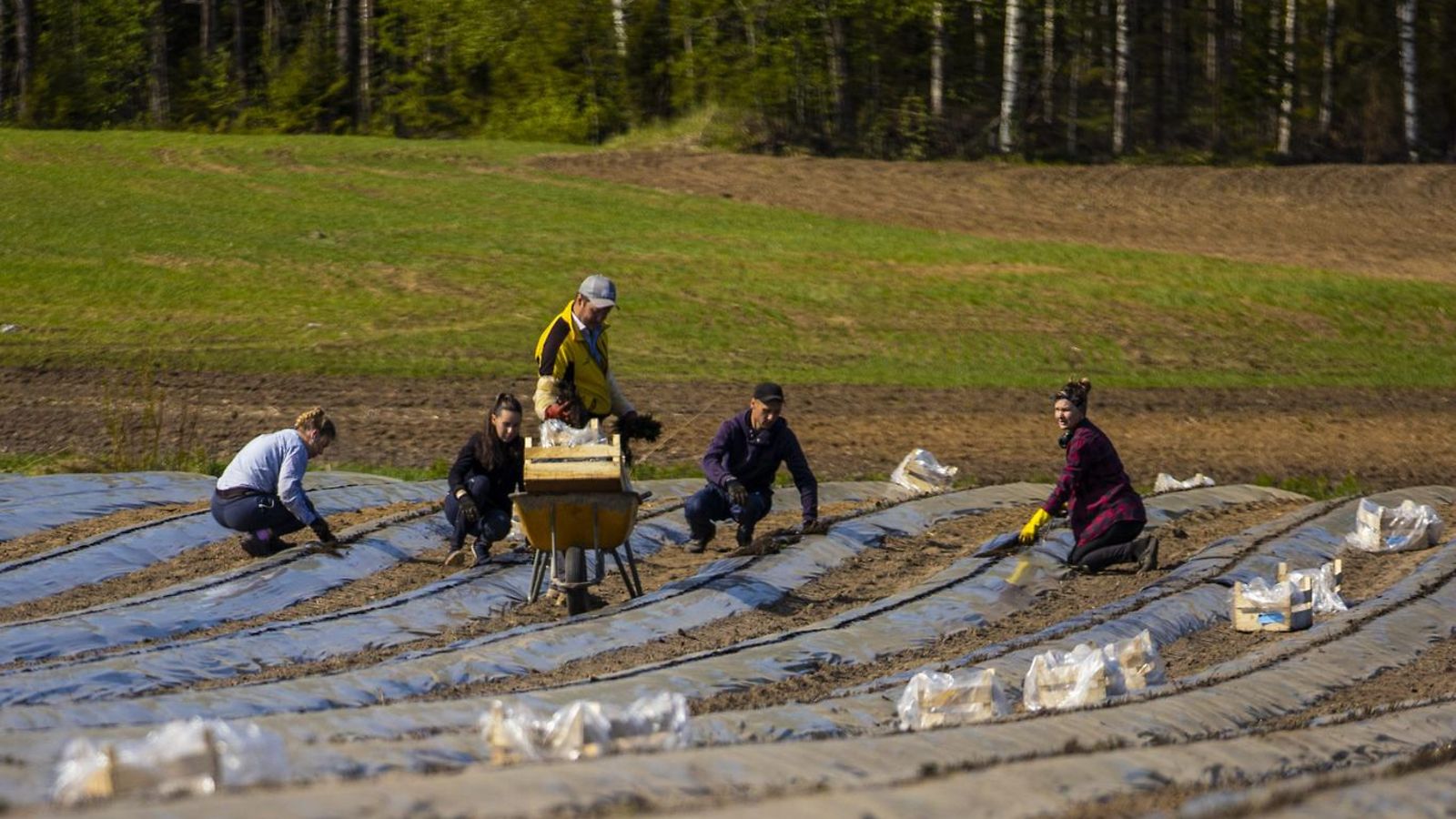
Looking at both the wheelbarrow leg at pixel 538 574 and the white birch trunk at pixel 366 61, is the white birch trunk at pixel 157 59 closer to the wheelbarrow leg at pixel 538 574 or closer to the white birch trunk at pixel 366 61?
the white birch trunk at pixel 366 61

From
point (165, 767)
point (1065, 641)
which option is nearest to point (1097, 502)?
point (1065, 641)

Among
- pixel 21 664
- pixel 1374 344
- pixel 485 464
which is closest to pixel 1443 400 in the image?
pixel 1374 344

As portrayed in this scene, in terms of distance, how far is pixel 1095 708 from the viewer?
21.2 feet

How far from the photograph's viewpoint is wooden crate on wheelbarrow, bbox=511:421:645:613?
8734mm

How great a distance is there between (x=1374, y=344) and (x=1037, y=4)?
1829cm

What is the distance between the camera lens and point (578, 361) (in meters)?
9.60

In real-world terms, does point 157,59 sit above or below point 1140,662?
above

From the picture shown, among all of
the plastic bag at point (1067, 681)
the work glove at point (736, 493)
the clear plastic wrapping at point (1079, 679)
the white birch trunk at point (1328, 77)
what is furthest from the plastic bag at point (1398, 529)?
the white birch trunk at point (1328, 77)

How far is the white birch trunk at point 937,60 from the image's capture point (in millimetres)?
36688

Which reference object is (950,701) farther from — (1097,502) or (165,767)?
(1097,502)

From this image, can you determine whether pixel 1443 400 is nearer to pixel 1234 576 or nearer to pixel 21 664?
pixel 1234 576

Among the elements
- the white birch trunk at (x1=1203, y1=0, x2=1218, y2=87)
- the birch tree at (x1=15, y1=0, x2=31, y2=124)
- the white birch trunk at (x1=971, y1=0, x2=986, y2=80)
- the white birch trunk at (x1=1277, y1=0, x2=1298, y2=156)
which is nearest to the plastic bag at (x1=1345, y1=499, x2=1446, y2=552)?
the white birch trunk at (x1=1277, y1=0, x2=1298, y2=156)

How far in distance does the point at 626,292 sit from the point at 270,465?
14035 mm

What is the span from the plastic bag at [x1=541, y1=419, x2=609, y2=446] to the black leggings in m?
2.95
